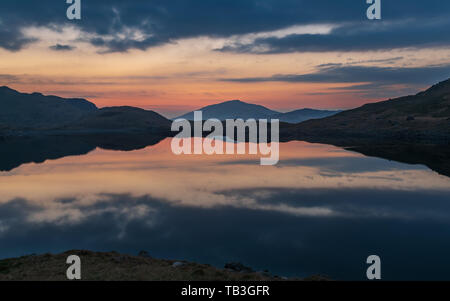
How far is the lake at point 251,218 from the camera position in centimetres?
2022

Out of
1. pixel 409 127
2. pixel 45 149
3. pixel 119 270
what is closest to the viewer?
pixel 119 270

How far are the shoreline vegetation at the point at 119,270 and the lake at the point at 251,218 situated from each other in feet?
9.91

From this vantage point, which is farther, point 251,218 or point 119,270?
point 251,218

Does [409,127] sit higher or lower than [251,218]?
higher

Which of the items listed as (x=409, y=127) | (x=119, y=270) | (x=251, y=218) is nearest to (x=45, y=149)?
(x=251, y=218)

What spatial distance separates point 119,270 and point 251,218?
45.7 feet

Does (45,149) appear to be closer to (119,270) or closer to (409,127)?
(119,270)

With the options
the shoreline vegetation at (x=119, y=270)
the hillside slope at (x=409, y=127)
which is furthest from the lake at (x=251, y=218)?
the hillside slope at (x=409, y=127)

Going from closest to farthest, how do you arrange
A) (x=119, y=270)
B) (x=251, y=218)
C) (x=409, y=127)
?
(x=119, y=270), (x=251, y=218), (x=409, y=127)

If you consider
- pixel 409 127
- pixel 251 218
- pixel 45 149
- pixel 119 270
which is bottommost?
pixel 251 218

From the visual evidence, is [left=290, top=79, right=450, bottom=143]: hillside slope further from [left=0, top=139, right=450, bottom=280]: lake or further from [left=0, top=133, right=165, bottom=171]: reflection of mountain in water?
[left=0, top=139, right=450, bottom=280]: lake

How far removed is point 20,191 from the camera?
131 feet

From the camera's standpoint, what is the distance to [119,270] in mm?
15906
